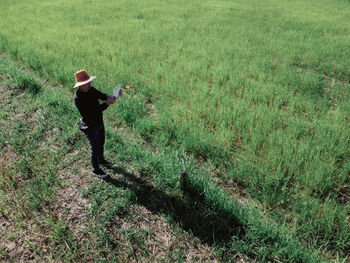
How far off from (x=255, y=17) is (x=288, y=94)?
686 centimetres

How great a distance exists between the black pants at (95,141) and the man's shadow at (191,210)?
0.81ft

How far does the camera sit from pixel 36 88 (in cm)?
375

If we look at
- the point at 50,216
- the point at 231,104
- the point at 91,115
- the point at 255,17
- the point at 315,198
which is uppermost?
the point at 255,17

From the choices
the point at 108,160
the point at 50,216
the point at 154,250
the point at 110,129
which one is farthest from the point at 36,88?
the point at 154,250

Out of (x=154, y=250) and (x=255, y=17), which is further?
(x=255, y=17)

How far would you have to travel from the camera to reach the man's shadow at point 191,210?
1.71 meters

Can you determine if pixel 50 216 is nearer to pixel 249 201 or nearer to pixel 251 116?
pixel 249 201

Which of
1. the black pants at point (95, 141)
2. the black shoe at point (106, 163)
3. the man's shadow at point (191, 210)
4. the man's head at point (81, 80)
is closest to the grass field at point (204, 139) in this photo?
the man's shadow at point (191, 210)

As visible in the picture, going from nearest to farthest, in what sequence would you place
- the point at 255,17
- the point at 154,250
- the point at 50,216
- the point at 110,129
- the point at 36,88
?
the point at 154,250, the point at 50,216, the point at 110,129, the point at 36,88, the point at 255,17

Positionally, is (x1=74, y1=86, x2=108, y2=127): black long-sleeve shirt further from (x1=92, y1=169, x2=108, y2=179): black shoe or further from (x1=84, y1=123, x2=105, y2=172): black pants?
(x1=92, y1=169, x2=108, y2=179): black shoe

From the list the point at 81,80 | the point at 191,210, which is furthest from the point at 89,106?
the point at 191,210

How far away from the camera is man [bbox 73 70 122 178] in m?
1.81

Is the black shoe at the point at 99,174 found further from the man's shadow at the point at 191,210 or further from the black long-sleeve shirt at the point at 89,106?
the black long-sleeve shirt at the point at 89,106

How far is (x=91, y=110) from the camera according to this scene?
192 centimetres
